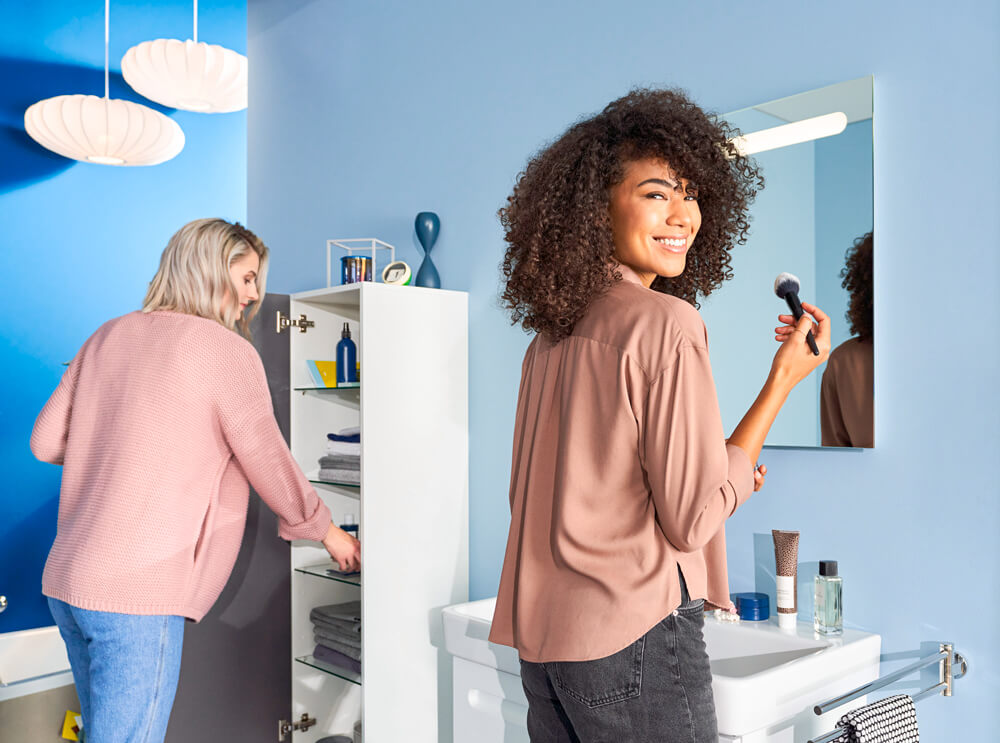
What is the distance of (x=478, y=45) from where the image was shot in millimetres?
2352

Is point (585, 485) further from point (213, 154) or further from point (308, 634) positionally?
point (213, 154)

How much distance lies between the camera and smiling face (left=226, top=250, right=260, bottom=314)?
1806 millimetres

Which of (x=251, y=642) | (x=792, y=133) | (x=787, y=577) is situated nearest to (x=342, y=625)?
(x=251, y=642)

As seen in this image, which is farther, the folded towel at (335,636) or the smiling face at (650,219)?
the folded towel at (335,636)

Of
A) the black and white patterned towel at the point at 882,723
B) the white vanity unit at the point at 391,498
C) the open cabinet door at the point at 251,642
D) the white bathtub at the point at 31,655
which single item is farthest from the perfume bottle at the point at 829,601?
the white bathtub at the point at 31,655

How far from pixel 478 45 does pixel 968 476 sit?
67.7 inches

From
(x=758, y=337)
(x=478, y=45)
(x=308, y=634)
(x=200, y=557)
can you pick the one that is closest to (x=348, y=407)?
(x=308, y=634)

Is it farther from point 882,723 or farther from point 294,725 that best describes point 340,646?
point 882,723

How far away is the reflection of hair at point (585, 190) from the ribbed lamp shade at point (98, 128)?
2.17 metres

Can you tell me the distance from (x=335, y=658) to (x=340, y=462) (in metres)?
0.54

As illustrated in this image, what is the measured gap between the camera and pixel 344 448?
228 centimetres

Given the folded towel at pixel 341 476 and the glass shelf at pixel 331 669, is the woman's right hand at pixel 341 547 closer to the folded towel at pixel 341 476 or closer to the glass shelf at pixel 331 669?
the folded towel at pixel 341 476

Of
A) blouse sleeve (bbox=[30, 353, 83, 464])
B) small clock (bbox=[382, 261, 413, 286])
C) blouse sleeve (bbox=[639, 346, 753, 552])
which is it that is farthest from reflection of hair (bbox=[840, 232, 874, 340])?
blouse sleeve (bbox=[30, 353, 83, 464])

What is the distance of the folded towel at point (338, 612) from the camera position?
225cm
